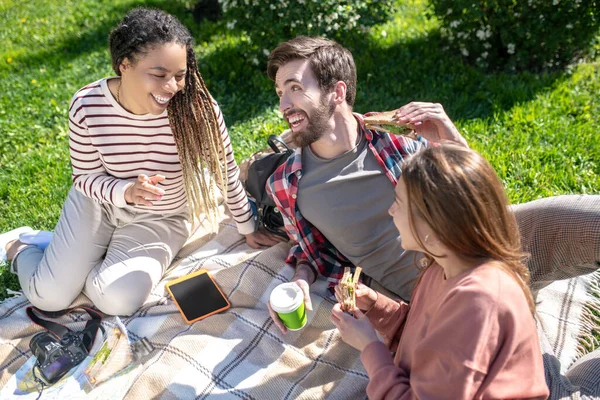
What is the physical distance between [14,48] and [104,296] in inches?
207

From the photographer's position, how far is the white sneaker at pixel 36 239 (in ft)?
12.2

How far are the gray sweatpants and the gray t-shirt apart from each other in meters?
1.14

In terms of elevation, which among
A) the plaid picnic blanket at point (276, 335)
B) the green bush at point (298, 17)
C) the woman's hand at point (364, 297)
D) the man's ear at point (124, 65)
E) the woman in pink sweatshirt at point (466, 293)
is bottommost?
the plaid picnic blanket at point (276, 335)

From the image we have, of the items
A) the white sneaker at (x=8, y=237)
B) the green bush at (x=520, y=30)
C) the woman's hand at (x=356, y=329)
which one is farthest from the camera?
the green bush at (x=520, y=30)

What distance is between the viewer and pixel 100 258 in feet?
11.8

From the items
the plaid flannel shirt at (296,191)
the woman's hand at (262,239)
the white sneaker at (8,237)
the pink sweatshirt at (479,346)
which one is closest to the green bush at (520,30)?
the plaid flannel shirt at (296,191)

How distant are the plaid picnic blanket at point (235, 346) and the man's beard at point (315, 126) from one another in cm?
90

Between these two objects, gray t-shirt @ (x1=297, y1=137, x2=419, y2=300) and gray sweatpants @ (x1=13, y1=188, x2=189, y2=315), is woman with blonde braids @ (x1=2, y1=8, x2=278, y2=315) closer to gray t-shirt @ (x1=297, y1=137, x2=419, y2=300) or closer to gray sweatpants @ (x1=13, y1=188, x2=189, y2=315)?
gray sweatpants @ (x1=13, y1=188, x2=189, y2=315)

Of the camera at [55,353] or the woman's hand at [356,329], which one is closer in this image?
the woman's hand at [356,329]

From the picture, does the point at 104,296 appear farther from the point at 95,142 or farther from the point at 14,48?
the point at 14,48

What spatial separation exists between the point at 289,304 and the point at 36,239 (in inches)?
84.0

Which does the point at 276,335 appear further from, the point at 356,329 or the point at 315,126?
the point at 315,126

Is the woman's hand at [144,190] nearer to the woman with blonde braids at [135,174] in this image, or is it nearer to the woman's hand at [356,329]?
the woman with blonde braids at [135,174]

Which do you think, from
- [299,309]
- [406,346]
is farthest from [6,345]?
[406,346]
